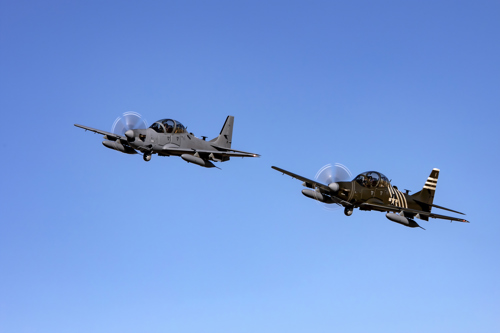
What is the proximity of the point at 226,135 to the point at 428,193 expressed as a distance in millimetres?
22892

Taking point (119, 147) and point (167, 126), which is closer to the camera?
point (119, 147)

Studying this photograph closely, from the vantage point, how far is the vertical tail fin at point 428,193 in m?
65.6

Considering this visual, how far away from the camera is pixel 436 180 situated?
67.3 meters

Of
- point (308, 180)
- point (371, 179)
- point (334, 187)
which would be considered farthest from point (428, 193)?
point (308, 180)

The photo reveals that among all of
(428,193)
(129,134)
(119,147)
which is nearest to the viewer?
(428,193)

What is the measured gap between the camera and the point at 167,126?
6931 cm

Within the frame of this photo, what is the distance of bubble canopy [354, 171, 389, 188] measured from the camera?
202 ft

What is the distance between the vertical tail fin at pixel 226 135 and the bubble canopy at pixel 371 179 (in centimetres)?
2013

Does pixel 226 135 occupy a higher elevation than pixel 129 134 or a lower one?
higher

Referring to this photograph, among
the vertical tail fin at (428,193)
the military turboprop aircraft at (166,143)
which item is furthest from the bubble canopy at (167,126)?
the vertical tail fin at (428,193)

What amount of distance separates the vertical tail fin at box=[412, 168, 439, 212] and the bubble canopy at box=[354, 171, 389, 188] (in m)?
4.78

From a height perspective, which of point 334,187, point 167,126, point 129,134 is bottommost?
point 334,187

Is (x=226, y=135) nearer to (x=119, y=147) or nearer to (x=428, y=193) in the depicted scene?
(x=119, y=147)

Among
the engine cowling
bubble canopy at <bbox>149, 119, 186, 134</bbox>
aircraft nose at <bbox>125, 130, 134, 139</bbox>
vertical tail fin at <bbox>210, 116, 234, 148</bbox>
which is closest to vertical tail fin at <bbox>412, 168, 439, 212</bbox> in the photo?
vertical tail fin at <bbox>210, 116, 234, 148</bbox>
